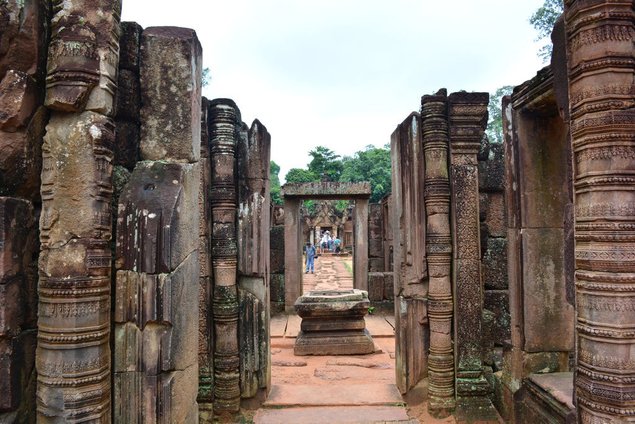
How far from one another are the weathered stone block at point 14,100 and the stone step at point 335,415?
12.7 ft

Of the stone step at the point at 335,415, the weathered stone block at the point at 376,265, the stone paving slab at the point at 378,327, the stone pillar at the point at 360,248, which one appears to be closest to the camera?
the stone step at the point at 335,415

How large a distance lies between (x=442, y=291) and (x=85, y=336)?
359 centimetres

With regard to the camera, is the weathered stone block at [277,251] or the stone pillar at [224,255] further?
the weathered stone block at [277,251]

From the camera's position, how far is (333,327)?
7273 mm

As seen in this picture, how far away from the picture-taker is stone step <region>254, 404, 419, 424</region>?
4531 mm

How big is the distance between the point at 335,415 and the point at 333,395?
0.57 metres

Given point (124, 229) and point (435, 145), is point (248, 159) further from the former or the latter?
point (124, 229)

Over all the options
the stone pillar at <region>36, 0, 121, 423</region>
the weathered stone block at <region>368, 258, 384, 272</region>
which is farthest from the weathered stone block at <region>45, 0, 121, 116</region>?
the weathered stone block at <region>368, 258, 384, 272</region>

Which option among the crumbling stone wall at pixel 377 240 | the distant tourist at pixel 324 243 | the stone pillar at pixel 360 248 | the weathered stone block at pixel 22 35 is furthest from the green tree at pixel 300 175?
the weathered stone block at pixel 22 35

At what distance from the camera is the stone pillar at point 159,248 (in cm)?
231

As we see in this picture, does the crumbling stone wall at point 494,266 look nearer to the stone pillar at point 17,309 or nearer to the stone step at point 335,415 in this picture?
the stone step at point 335,415

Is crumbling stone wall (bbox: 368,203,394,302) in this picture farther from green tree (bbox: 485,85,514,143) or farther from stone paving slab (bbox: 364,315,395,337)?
green tree (bbox: 485,85,514,143)

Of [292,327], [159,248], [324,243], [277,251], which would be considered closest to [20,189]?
[159,248]

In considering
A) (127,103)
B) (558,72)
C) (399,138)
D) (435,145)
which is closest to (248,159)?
(399,138)
